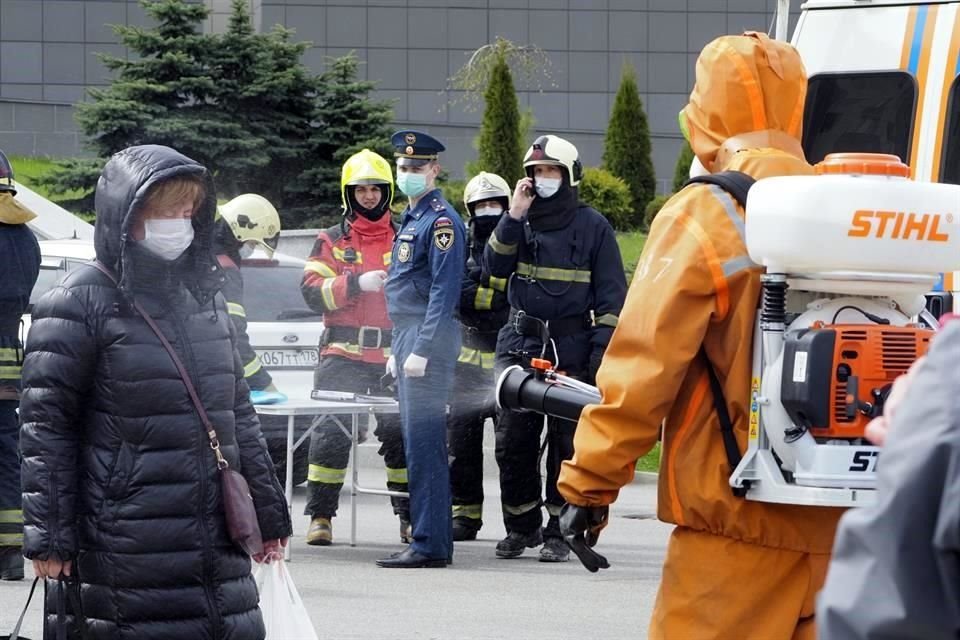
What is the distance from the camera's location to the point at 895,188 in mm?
4074

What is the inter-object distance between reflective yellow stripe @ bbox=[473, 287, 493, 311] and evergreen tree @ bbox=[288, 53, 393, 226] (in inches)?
543

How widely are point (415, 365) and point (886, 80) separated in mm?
2718

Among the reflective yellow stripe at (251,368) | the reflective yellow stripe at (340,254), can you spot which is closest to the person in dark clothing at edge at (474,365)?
the reflective yellow stripe at (340,254)

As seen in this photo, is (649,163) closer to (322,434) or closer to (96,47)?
(96,47)

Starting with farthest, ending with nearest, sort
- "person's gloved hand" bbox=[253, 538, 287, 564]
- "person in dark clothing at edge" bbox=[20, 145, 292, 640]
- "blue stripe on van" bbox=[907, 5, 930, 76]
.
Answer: "blue stripe on van" bbox=[907, 5, 930, 76], "person's gloved hand" bbox=[253, 538, 287, 564], "person in dark clothing at edge" bbox=[20, 145, 292, 640]

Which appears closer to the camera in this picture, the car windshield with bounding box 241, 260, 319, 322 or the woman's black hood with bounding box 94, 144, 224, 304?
the woman's black hood with bounding box 94, 144, 224, 304

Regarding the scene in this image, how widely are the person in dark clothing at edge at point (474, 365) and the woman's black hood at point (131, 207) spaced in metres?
5.07

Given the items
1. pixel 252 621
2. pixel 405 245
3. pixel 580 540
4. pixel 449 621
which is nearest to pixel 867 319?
pixel 580 540

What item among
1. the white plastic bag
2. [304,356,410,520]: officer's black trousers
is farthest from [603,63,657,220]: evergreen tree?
the white plastic bag

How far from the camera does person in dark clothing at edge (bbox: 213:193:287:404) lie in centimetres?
897

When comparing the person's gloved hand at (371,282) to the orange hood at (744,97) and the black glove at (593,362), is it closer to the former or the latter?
the black glove at (593,362)

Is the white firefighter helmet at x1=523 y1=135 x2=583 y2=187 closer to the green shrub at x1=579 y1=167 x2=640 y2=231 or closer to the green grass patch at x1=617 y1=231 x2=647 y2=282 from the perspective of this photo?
the green grass patch at x1=617 y1=231 x2=647 y2=282

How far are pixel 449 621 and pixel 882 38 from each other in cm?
316

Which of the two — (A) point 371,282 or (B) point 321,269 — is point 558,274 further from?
(B) point 321,269
